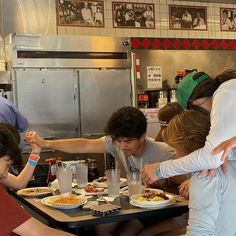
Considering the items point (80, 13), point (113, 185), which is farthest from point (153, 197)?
point (80, 13)

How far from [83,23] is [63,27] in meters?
0.28

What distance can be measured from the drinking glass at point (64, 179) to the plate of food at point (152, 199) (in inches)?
18.0

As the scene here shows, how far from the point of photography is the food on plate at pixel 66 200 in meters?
2.26

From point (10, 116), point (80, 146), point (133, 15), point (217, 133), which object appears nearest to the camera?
point (217, 133)

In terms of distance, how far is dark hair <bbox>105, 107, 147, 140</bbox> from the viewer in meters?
2.89

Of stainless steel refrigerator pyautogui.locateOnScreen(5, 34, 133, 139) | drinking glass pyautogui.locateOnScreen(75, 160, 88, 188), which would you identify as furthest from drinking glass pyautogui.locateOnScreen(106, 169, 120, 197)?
stainless steel refrigerator pyautogui.locateOnScreen(5, 34, 133, 139)

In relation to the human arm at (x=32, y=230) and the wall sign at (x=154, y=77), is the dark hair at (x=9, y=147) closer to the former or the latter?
the human arm at (x=32, y=230)

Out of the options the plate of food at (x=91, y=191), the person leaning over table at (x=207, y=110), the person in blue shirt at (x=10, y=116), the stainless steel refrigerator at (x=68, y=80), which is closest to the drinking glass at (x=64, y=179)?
the plate of food at (x=91, y=191)

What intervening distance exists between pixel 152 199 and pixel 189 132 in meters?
0.56

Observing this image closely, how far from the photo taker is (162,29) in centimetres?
596

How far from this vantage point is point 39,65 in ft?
15.3

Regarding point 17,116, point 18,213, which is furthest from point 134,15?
point 18,213

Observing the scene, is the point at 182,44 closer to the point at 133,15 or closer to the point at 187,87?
the point at 133,15

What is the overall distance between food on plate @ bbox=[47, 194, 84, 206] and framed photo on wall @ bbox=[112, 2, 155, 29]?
11.9 feet
